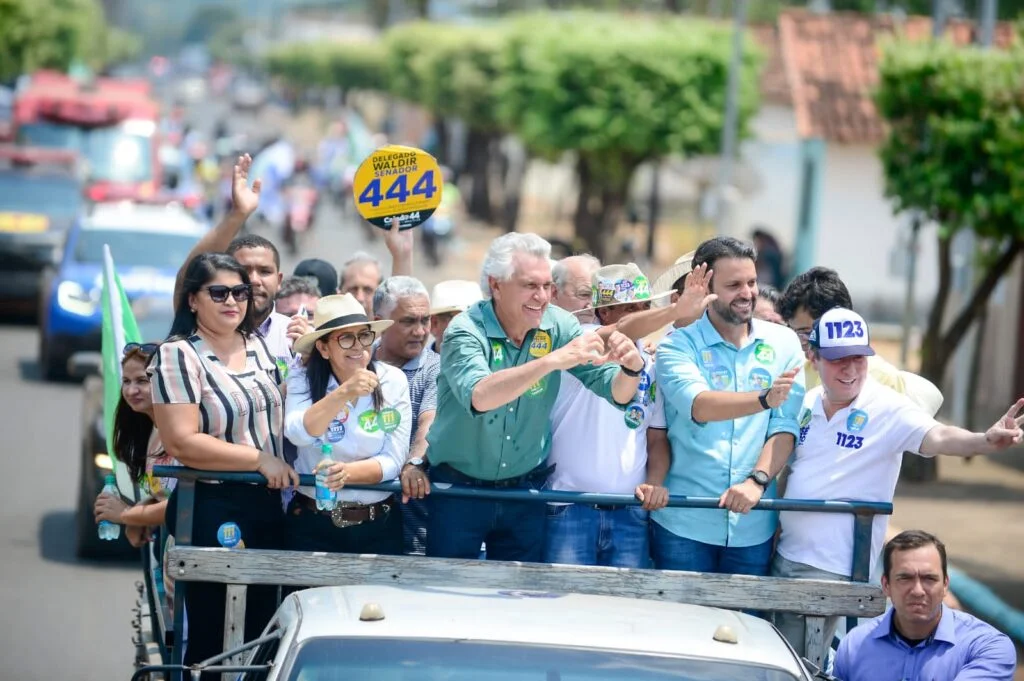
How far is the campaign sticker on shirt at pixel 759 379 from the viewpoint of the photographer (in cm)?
601

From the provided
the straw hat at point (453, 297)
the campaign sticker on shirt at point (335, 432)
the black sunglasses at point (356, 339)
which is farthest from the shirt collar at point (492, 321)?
the straw hat at point (453, 297)

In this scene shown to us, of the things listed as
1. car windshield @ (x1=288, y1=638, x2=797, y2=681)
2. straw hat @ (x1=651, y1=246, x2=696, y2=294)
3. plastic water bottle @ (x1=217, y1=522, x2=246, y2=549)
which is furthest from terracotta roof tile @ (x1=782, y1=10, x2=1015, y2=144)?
car windshield @ (x1=288, y1=638, x2=797, y2=681)

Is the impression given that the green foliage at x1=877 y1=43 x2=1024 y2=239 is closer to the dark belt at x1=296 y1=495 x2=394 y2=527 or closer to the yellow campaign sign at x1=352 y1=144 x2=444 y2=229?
the yellow campaign sign at x1=352 y1=144 x2=444 y2=229

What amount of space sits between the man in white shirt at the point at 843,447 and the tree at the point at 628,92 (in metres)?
25.0

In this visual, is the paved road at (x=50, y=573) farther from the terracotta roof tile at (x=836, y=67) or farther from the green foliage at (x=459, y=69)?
the green foliage at (x=459, y=69)

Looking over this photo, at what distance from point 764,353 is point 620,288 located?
59cm

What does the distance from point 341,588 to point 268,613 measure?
89cm

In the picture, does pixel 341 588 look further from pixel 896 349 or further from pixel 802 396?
pixel 896 349

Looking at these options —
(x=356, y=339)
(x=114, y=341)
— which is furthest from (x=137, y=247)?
(x=356, y=339)

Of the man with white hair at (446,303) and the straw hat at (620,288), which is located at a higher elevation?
the straw hat at (620,288)

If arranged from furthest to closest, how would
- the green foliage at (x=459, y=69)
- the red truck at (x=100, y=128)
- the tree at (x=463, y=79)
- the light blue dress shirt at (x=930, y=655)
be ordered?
the tree at (x=463, y=79), the green foliage at (x=459, y=69), the red truck at (x=100, y=128), the light blue dress shirt at (x=930, y=655)

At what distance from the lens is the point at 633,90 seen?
3088cm

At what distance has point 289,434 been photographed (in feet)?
18.9

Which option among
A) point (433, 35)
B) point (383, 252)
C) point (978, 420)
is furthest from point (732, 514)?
point (433, 35)
